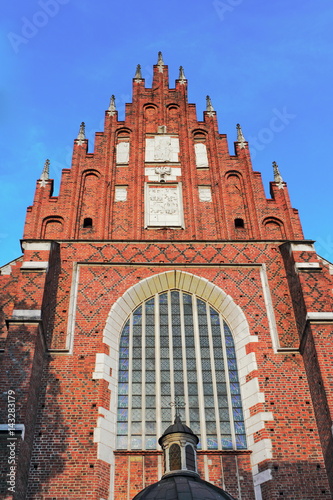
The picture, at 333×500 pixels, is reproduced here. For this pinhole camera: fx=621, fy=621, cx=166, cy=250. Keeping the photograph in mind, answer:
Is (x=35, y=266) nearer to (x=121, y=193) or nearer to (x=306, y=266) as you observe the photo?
(x=121, y=193)

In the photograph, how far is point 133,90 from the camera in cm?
2098

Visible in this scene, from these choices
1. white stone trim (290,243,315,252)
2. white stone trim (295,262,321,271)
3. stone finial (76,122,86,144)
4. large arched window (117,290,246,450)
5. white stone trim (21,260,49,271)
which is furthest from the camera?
stone finial (76,122,86,144)

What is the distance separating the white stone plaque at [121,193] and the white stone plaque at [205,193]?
2.18 metres

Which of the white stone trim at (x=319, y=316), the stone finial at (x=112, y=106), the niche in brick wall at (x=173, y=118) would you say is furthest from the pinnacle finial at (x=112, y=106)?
the white stone trim at (x=319, y=316)

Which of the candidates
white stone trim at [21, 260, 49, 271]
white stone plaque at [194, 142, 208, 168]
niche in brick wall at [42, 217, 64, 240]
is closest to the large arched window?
white stone trim at [21, 260, 49, 271]

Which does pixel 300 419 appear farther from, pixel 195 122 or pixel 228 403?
pixel 195 122

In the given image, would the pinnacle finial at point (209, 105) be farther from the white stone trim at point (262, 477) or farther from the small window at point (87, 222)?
the white stone trim at point (262, 477)

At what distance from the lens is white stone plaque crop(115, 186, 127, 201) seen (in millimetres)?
17922

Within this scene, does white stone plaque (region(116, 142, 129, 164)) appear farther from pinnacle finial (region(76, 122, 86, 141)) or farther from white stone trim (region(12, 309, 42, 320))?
white stone trim (region(12, 309, 42, 320))

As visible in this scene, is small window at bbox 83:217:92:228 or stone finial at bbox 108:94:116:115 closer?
small window at bbox 83:217:92:228

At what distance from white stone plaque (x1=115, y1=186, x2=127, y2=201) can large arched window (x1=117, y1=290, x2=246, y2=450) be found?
348 centimetres

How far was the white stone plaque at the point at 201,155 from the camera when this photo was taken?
18.9 metres

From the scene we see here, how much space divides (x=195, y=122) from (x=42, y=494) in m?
12.3

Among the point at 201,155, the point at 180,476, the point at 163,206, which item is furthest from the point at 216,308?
the point at 201,155
